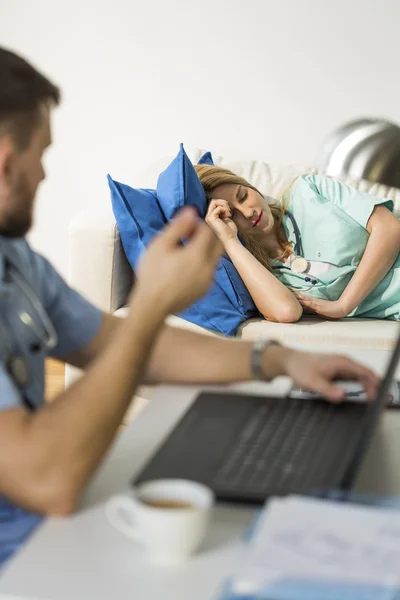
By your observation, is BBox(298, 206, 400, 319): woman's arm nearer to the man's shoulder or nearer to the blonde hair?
the blonde hair

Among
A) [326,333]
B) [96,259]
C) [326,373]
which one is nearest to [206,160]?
[96,259]

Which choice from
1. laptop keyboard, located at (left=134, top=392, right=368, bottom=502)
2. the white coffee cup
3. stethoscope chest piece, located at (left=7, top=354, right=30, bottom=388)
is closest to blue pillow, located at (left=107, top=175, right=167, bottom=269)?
laptop keyboard, located at (left=134, top=392, right=368, bottom=502)

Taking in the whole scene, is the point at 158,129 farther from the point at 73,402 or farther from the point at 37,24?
the point at 73,402

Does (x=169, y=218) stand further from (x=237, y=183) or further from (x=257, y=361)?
(x=257, y=361)

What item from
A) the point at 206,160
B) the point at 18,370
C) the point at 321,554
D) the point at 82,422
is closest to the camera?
the point at 321,554

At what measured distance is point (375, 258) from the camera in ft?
8.39

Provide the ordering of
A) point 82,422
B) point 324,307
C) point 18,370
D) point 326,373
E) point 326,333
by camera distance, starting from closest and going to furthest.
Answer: point 82,422 < point 18,370 < point 326,373 < point 326,333 < point 324,307

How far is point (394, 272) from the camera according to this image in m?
2.64

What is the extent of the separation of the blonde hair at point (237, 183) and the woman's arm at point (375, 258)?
0.27 m

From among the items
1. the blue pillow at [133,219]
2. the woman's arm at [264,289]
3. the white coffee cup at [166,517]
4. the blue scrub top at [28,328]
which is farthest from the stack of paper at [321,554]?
the blue pillow at [133,219]

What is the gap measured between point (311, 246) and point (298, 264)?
0.23 ft

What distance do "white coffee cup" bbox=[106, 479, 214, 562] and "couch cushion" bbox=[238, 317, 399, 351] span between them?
5.27 feet

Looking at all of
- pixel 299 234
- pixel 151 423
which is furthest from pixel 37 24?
pixel 151 423

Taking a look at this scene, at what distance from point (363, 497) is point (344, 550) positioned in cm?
18
